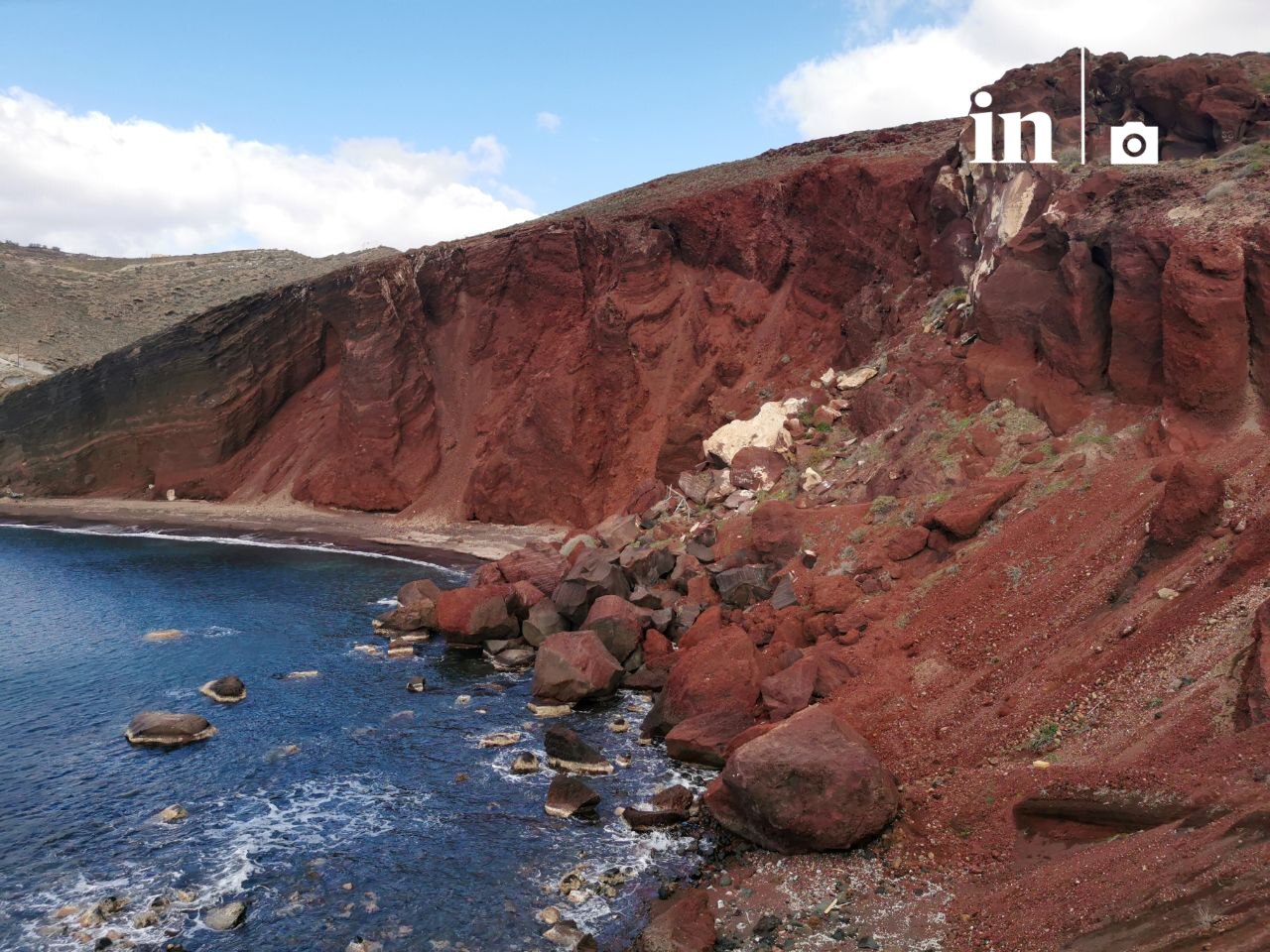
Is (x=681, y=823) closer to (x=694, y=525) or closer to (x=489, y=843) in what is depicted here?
(x=489, y=843)

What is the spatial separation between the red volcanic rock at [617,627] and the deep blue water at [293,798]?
2.34 metres

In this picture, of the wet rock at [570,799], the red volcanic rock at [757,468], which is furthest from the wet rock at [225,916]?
the red volcanic rock at [757,468]

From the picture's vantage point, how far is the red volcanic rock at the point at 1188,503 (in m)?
14.5

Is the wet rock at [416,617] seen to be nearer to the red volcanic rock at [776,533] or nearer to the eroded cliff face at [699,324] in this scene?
the red volcanic rock at [776,533]

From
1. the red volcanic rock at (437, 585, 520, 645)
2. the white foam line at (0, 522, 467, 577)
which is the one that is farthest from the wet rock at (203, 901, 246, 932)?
the white foam line at (0, 522, 467, 577)

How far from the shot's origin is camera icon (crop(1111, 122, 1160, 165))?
82.8ft

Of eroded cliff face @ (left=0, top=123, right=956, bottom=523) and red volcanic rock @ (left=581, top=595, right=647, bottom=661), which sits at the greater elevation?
eroded cliff face @ (left=0, top=123, right=956, bottom=523)

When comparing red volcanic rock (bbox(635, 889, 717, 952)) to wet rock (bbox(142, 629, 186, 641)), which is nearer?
red volcanic rock (bbox(635, 889, 717, 952))

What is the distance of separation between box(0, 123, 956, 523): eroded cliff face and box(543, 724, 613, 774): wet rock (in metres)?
21.3

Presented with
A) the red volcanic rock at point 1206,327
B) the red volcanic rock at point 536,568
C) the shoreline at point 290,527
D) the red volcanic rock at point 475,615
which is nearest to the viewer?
the red volcanic rock at point 1206,327

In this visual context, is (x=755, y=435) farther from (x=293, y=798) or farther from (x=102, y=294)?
(x=102, y=294)

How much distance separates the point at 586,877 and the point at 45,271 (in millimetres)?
88190

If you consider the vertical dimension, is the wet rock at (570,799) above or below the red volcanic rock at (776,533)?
below

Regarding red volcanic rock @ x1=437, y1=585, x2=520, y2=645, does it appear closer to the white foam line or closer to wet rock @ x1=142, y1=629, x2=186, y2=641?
wet rock @ x1=142, y1=629, x2=186, y2=641
